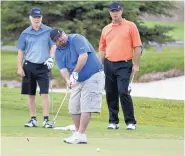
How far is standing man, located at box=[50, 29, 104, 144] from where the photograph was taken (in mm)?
9406

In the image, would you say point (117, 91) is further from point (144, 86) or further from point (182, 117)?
point (144, 86)

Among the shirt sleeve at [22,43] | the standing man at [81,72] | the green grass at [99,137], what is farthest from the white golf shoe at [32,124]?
the standing man at [81,72]

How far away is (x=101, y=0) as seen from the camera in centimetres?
2431

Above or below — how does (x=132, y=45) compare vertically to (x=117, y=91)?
above

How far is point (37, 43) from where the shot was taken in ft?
37.8

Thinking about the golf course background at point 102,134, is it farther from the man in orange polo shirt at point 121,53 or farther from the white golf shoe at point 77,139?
Result: the man in orange polo shirt at point 121,53

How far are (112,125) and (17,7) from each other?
45.2ft

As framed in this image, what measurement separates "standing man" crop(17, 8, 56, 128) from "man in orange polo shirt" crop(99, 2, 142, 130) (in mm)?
893

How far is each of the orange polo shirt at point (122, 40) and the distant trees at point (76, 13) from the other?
12.9 m

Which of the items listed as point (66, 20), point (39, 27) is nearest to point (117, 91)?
point (39, 27)

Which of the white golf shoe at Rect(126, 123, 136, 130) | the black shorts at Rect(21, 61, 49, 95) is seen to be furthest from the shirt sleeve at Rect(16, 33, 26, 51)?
the white golf shoe at Rect(126, 123, 136, 130)

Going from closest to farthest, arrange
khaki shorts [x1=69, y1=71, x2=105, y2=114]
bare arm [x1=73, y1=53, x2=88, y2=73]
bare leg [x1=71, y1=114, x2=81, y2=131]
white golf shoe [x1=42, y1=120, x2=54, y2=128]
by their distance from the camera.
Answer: bare arm [x1=73, y1=53, x2=88, y2=73] < khaki shorts [x1=69, y1=71, x2=105, y2=114] < bare leg [x1=71, y1=114, x2=81, y2=131] < white golf shoe [x1=42, y1=120, x2=54, y2=128]

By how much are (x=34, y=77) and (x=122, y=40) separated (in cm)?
158

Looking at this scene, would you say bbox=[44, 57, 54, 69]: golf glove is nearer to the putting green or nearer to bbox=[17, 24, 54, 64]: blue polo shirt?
bbox=[17, 24, 54, 64]: blue polo shirt
